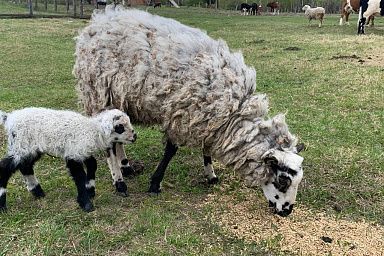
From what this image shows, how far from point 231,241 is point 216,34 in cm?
1893

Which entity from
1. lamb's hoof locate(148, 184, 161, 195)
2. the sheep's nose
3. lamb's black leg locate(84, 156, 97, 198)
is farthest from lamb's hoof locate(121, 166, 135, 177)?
the sheep's nose

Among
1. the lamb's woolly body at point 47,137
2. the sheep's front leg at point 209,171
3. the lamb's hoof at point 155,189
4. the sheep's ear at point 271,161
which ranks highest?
the lamb's woolly body at point 47,137

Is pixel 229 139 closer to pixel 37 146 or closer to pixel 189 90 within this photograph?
pixel 189 90

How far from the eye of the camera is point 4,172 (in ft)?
15.6

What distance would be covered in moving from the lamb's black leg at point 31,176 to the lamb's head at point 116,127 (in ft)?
2.48

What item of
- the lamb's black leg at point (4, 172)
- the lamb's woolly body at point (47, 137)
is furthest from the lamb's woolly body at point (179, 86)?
the lamb's black leg at point (4, 172)

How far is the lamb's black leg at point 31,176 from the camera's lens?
4750mm

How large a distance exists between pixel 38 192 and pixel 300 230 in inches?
112

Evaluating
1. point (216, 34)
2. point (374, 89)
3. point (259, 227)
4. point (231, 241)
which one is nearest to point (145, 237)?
point (231, 241)

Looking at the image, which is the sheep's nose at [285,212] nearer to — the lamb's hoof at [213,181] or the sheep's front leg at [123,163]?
the lamb's hoof at [213,181]

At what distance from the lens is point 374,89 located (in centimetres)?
981

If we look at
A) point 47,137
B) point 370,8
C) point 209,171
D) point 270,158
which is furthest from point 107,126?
point 370,8

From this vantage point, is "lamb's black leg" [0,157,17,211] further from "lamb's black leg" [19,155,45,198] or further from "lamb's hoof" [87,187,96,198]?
"lamb's hoof" [87,187,96,198]

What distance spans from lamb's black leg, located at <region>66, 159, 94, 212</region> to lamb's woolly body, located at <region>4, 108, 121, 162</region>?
77 millimetres
